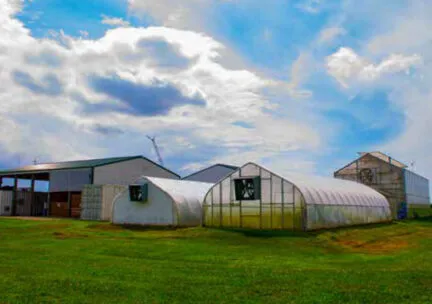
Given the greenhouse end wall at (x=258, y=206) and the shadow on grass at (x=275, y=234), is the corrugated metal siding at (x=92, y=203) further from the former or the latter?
the shadow on grass at (x=275, y=234)

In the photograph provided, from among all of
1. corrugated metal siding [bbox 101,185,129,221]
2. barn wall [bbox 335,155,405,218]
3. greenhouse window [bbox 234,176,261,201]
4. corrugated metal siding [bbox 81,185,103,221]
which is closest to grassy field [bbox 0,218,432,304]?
greenhouse window [bbox 234,176,261,201]

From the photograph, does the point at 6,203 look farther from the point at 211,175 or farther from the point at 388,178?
the point at 388,178

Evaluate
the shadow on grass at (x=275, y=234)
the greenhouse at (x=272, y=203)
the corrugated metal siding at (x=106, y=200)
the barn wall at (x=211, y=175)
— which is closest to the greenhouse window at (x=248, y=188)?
the greenhouse at (x=272, y=203)

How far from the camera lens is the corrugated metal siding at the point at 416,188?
2922 inches

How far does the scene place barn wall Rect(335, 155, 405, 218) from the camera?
236 feet

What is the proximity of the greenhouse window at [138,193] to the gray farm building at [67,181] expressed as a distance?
67.1 ft

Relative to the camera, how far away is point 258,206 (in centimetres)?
4003

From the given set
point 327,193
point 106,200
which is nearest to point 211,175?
point 106,200

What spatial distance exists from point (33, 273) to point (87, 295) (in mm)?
4711

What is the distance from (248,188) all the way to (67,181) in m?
39.9

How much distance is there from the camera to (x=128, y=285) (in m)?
15.2

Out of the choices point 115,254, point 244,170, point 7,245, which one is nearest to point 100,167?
point 244,170

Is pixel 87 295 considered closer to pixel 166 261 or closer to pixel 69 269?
pixel 69 269

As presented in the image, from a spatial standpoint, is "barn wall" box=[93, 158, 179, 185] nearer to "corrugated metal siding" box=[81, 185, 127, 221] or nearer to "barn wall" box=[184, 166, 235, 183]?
"corrugated metal siding" box=[81, 185, 127, 221]
